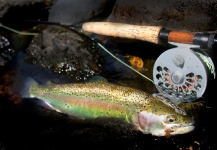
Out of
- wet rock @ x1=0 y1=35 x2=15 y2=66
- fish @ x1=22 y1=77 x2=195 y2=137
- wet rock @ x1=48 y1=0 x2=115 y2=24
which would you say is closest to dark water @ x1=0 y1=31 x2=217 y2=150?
fish @ x1=22 y1=77 x2=195 y2=137

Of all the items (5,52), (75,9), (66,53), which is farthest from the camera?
(75,9)

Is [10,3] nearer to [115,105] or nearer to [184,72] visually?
[115,105]

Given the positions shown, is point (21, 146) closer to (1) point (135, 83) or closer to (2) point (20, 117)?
(2) point (20, 117)

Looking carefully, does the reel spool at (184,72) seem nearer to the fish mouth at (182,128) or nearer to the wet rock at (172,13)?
the fish mouth at (182,128)

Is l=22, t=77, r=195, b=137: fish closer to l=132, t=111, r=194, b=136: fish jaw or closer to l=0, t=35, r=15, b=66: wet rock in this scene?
l=132, t=111, r=194, b=136: fish jaw

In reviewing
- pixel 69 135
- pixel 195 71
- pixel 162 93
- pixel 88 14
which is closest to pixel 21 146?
pixel 69 135

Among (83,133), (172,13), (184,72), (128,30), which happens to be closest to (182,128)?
(184,72)
